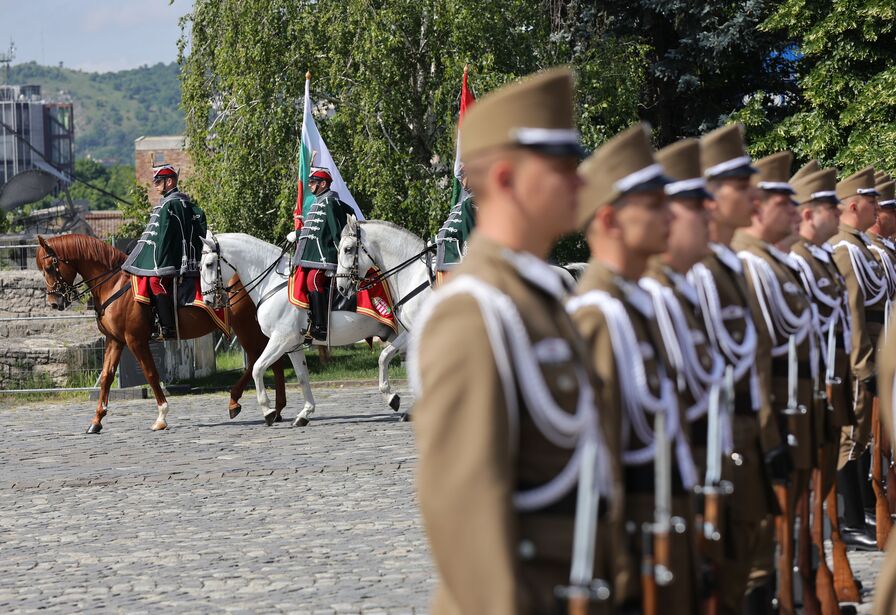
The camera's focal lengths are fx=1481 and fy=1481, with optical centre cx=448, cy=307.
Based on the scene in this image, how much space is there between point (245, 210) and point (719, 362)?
21269 mm

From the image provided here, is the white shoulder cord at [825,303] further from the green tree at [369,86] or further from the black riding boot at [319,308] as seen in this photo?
the green tree at [369,86]

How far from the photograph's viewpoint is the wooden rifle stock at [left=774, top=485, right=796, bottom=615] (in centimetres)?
603

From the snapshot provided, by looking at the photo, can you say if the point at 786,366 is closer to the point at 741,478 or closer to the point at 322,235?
the point at 741,478

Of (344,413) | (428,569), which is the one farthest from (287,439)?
(428,569)

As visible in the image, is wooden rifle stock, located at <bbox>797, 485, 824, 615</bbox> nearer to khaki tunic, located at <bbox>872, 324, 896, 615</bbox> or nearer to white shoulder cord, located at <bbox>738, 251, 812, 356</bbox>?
white shoulder cord, located at <bbox>738, 251, 812, 356</bbox>

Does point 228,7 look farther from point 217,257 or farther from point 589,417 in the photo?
point 589,417

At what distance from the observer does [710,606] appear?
4.70 metres

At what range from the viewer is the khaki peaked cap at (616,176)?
4265 mm

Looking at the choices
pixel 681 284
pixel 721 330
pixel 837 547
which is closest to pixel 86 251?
pixel 837 547

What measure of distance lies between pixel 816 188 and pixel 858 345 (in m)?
1.21

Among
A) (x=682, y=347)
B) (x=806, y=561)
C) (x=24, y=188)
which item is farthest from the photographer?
(x=24, y=188)

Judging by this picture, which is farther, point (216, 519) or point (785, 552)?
point (216, 519)

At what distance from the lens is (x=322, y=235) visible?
1641cm

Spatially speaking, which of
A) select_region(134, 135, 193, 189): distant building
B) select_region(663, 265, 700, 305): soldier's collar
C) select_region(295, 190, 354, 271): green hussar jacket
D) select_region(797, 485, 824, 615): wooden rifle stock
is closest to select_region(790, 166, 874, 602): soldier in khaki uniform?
select_region(797, 485, 824, 615): wooden rifle stock
